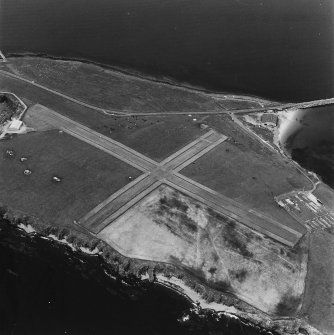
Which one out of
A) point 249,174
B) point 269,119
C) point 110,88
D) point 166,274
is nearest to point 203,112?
point 269,119

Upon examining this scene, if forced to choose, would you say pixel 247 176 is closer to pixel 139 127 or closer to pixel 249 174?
pixel 249 174

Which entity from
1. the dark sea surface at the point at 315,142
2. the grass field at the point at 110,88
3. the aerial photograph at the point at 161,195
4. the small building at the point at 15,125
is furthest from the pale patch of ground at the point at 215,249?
the small building at the point at 15,125

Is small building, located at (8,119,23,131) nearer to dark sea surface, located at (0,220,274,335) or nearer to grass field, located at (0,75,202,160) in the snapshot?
grass field, located at (0,75,202,160)

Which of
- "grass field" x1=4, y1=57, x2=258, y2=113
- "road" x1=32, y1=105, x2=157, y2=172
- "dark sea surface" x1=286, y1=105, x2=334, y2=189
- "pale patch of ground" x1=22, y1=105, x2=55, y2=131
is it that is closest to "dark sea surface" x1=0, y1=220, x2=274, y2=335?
"road" x1=32, y1=105, x2=157, y2=172

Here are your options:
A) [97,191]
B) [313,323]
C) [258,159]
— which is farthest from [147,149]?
[313,323]

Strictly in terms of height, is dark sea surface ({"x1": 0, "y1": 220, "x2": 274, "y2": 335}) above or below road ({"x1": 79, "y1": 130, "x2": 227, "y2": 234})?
below

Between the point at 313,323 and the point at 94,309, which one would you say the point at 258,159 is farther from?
the point at 94,309

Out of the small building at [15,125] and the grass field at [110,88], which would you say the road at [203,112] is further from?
the small building at [15,125]
